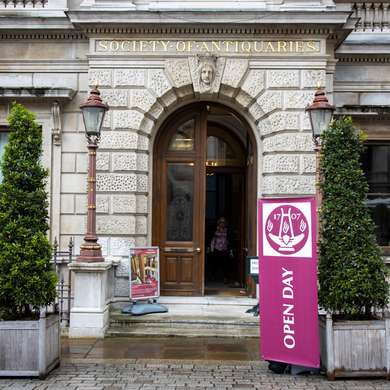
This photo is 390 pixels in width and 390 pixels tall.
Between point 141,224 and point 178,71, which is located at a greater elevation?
point 178,71

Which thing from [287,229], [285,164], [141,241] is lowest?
[141,241]

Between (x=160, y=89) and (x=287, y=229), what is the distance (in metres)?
5.70

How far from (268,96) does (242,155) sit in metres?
2.11

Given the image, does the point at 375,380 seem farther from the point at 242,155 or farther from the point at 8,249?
the point at 242,155

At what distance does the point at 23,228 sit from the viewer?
8.44 m

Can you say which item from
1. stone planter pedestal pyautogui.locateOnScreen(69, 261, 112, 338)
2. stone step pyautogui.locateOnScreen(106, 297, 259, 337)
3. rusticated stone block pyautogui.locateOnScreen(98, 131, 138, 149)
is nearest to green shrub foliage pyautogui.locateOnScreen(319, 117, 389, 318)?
stone step pyautogui.locateOnScreen(106, 297, 259, 337)

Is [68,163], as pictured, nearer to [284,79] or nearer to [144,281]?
[144,281]

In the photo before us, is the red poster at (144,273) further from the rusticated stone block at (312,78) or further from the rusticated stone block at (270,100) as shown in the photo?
the rusticated stone block at (312,78)

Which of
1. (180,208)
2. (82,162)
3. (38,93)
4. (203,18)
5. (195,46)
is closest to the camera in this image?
(203,18)

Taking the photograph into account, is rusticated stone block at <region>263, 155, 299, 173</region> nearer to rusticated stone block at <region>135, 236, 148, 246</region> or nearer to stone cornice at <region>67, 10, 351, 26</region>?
stone cornice at <region>67, 10, 351, 26</region>

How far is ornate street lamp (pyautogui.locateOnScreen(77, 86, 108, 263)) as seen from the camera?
11.1 m

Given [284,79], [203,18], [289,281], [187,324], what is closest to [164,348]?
[187,324]

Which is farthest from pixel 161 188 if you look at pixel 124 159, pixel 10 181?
pixel 10 181

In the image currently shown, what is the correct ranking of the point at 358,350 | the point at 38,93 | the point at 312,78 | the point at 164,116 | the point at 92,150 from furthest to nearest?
the point at 164,116 < the point at 38,93 < the point at 312,78 < the point at 92,150 < the point at 358,350
